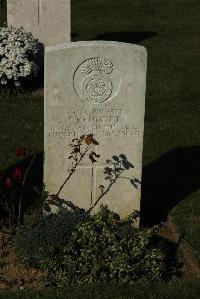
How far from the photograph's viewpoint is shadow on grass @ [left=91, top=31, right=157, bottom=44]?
18.2 metres

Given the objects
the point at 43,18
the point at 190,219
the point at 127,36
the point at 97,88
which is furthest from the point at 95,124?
the point at 127,36

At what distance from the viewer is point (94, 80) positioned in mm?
7430

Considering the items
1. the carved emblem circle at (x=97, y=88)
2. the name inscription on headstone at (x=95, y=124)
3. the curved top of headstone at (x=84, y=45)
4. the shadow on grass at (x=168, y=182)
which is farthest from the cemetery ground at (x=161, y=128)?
the curved top of headstone at (x=84, y=45)

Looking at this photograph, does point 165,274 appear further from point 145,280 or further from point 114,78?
point 114,78

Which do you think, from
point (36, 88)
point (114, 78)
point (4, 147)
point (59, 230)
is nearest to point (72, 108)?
point (114, 78)

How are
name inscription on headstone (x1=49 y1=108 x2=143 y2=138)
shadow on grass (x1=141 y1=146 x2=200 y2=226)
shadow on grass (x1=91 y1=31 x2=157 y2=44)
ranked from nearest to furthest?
name inscription on headstone (x1=49 y1=108 x2=143 y2=138) < shadow on grass (x1=141 y1=146 x2=200 y2=226) < shadow on grass (x1=91 y1=31 x2=157 y2=44)

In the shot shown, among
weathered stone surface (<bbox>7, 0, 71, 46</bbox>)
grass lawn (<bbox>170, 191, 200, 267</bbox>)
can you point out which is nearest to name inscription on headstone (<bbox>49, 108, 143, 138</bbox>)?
grass lawn (<bbox>170, 191, 200, 267</bbox>)

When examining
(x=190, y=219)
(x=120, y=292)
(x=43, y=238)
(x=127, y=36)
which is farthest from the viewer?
(x=127, y=36)

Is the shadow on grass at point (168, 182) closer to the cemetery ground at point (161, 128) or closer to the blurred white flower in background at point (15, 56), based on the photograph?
the cemetery ground at point (161, 128)

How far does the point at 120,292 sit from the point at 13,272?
49.3 inches

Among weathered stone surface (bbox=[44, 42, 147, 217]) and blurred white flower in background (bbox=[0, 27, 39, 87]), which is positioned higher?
blurred white flower in background (bbox=[0, 27, 39, 87])

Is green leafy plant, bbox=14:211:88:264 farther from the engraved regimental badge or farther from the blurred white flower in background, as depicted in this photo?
the blurred white flower in background

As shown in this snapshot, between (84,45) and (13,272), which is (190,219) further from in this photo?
(84,45)

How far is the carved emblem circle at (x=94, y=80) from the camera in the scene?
738 cm
